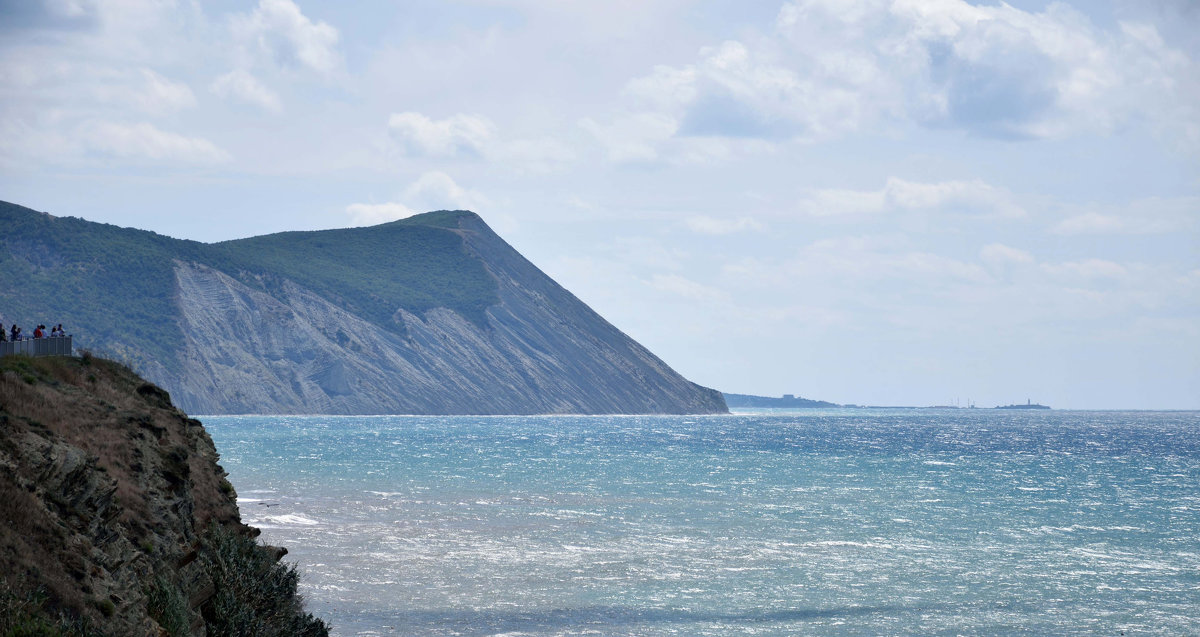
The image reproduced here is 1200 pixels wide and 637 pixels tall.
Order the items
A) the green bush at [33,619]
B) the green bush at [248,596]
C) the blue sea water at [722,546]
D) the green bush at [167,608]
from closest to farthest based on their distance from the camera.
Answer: the green bush at [33,619] < the green bush at [167,608] < the green bush at [248,596] < the blue sea water at [722,546]

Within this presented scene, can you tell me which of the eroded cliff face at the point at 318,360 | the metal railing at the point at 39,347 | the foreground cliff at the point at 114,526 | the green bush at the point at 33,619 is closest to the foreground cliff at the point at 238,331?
the eroded cliff face at the point at 318,360

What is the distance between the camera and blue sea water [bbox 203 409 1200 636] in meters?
25.8

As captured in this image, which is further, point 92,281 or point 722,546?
point 92,281

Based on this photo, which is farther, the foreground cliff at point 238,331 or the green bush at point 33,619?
the foreground cliff at point 238,331

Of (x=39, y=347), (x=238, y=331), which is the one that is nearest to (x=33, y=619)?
(x=39, y=347)

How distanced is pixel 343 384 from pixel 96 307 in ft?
126

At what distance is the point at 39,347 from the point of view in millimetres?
28438

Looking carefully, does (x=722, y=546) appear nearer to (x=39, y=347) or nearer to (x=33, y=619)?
(x=39, y=347)

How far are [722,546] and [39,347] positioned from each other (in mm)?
20801

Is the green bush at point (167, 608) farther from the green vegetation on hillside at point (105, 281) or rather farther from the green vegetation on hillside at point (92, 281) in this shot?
the green vegetation on hillside at point (92, 281)

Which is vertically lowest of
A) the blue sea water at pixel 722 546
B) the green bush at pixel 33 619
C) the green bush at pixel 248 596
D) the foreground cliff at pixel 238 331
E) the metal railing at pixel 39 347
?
the blue sea water at pixel 722 546

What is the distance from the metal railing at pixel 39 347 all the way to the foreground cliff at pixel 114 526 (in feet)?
3.71

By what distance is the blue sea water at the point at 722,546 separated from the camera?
2581cm

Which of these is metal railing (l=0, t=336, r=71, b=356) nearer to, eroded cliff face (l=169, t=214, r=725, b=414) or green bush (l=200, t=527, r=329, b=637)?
green bush (l=200, t=527, r=329, b=637)
